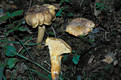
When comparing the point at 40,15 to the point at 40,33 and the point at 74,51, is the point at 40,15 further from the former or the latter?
the point at 74,51

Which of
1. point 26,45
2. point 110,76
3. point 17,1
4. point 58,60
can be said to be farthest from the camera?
point 17,1

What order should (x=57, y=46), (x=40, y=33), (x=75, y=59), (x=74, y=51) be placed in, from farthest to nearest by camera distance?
(x=40, y=33) < (x=74, y=51) < (x=57, y=46) < (x=75, y=59)

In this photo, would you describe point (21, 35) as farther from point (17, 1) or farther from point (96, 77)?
point (96, 77)

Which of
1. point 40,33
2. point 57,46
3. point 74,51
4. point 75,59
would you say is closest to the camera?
point 75,59

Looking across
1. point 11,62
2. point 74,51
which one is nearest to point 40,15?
point 74,51

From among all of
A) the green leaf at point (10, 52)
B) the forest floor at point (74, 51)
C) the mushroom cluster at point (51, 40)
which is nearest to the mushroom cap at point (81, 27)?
the forest floor at point (74, 51)

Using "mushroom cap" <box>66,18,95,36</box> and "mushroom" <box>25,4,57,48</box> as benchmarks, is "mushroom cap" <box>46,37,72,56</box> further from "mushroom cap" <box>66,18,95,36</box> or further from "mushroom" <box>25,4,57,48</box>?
"mushroom cap" <box>66,18,95,36</box>

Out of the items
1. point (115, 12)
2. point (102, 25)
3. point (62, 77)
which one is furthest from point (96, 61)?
point (115, 12)
